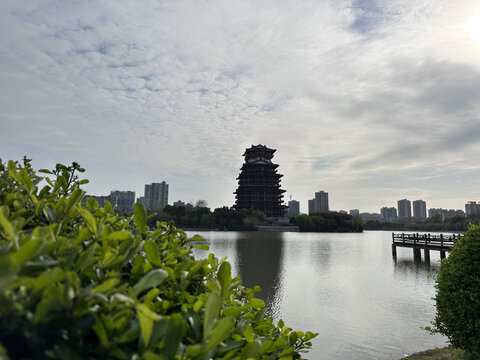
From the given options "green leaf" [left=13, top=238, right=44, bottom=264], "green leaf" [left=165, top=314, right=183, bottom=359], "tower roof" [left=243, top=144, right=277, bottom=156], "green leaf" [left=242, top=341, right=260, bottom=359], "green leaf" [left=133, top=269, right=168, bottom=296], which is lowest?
"green leaf" [left=242, top=341, right=260, bottom=359]

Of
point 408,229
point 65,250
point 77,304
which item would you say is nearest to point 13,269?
point 77,304

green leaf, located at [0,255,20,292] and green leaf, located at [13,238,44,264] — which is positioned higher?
green leaf, located at [13,238,44,264]

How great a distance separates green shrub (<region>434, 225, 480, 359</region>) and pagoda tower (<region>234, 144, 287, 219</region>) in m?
68.1

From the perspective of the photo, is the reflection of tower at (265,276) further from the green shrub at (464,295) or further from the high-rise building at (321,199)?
the high-rise building at (321,199)

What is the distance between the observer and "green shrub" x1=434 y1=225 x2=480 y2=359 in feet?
13.5

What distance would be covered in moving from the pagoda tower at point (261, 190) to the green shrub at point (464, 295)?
6814 cm

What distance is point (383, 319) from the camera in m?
9.51

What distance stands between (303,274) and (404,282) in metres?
5.31

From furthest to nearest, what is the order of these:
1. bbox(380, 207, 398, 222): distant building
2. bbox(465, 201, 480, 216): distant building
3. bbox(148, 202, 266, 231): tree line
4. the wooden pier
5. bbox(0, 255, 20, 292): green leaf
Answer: bbox(380, 207, 398, 222): distant building < bbox(465, 201, 480, 216): distant building < bbox(148, 202, 266, 231): tree line < the wooden pier < bbox(0, 255, 20, 292): green leaf

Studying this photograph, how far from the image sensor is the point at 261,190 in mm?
73812

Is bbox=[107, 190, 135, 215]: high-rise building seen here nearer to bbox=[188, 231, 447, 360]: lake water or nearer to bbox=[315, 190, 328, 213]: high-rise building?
bbox=[188, 231, 447, 360]: lake water

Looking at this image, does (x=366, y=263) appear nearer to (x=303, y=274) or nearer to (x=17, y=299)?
(x=303, y=274)

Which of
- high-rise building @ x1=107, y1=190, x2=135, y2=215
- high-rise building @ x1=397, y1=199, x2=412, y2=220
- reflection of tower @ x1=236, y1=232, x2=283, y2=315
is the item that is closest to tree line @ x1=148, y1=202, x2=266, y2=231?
high-rise building @ x1=107, y1=190, x2=135, y2=215

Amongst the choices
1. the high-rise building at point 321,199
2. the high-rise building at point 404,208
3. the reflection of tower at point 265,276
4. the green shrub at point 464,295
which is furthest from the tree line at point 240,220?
the high-rise building at point 404,208
